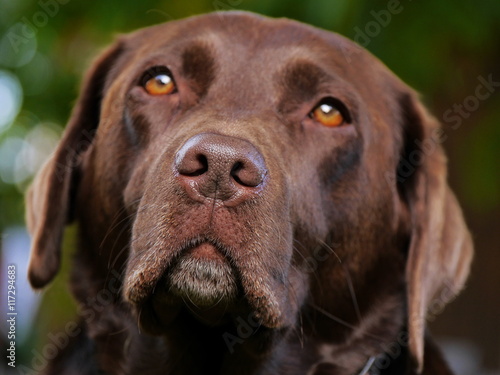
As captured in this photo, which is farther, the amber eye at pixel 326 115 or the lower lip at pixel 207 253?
the amber eye at pixel 326 115

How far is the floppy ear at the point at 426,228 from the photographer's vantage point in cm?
340

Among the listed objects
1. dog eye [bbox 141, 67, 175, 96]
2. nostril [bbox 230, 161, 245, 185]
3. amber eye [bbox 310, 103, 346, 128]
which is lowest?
dog eye [bbox 141, 67, 175, 96]

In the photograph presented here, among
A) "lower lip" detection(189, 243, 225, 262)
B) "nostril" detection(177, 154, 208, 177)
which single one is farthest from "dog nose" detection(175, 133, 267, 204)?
→ "lower lip" detection(189, 243, 225, 262)

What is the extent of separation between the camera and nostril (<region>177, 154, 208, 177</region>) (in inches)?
97.7

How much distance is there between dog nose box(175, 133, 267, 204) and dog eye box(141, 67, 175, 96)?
722 millimetres

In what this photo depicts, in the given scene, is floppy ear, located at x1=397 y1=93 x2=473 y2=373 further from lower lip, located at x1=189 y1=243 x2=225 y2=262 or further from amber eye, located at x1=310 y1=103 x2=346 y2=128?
lower lip, located at x1=189 y1=243 x2=225 y2=262

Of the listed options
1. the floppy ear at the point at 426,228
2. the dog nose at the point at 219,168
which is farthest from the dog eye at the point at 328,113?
the dog nose at the point at 219,168

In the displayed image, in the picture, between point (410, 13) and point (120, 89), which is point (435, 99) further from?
point (120, 89)

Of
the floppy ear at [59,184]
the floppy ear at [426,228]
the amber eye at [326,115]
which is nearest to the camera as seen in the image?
the amber eye at [326,115]

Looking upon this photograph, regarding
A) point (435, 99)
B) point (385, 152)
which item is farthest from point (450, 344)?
point (385, 152)

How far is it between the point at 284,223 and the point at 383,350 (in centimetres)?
108

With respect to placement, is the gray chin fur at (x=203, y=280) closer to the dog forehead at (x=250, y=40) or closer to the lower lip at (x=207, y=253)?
the lower lip at (x=207, y=253)

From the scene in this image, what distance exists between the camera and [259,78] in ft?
10.5

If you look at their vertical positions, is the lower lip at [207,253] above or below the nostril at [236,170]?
below
